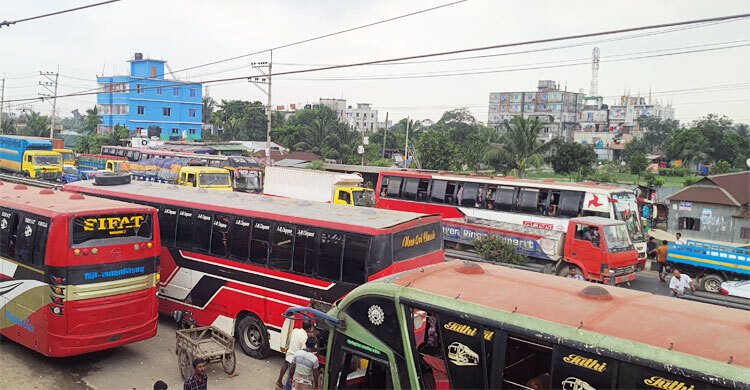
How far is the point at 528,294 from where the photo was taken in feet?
19.3

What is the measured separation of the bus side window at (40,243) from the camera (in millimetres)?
9703

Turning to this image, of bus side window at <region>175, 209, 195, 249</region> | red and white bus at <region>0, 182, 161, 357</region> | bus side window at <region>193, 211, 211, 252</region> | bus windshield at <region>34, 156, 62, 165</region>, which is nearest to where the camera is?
red and white bus at <region>0, 182, 161, 357</region>

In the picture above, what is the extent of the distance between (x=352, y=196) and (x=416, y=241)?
15.1 m

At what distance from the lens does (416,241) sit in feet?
34.6

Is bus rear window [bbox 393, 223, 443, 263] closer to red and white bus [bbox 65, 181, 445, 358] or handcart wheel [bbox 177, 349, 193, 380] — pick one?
red and white bus [bbox 65, 181, 445, 358]

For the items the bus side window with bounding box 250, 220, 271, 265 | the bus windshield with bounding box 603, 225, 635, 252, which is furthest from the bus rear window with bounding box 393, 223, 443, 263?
the bus windshield with bounding box 603, 225, 635, 252

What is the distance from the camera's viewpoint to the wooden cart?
9.89 metres

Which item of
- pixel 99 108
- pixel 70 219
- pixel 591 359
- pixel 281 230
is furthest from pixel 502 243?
pixel 99 108


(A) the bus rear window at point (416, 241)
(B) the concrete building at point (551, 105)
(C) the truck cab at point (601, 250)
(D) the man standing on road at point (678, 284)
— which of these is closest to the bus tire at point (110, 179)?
(A) the bus rear window at point (416, 241)

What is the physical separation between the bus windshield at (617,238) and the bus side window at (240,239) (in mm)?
10939

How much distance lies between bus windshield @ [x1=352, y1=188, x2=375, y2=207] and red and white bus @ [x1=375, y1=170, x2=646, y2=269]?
400 millimetres

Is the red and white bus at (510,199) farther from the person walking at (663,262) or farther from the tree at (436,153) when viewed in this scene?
the tree at (436,153)

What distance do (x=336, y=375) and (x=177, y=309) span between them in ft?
23.7

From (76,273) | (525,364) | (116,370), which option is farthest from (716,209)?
(76,273)
